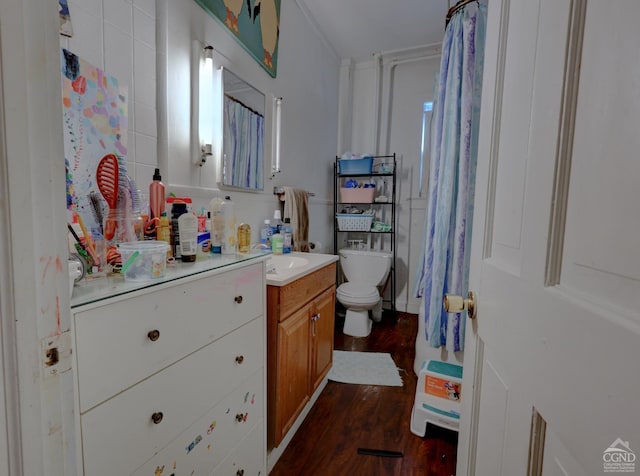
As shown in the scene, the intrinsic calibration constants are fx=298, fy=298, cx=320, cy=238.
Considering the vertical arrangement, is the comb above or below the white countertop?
above

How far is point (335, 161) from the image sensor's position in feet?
10.3

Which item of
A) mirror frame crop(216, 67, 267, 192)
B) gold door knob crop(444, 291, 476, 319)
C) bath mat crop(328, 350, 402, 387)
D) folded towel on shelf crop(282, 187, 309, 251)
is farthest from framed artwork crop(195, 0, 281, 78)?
bath mat crop(328, 350, 402, 387)

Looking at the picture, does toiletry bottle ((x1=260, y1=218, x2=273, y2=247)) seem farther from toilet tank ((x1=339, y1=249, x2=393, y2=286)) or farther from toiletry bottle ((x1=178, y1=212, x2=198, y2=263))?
toilet tank ((x1=339, y1=249, x2=393, y2=286))

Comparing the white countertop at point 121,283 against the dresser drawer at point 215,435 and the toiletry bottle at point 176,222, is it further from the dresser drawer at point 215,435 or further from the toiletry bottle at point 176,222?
the dresser drawer at point 215,435

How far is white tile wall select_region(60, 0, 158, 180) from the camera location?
0.89m

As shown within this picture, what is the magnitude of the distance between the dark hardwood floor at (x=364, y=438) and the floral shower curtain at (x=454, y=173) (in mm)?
462

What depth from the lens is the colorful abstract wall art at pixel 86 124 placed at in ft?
2.76

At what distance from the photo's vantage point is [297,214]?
217 centimetres

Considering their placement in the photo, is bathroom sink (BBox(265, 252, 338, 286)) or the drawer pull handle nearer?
the drawer pull handle

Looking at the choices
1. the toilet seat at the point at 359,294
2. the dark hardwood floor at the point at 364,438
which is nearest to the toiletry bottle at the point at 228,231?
the dark hardwood floor at the point at 364,438

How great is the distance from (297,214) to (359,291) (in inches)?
39.2

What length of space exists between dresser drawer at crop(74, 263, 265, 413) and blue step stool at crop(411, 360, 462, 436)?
1.17 meters

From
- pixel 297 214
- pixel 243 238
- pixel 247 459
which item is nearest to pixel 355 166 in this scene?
pixel 297 214

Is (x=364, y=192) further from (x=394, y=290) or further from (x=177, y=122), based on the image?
(x=177, y=122)
